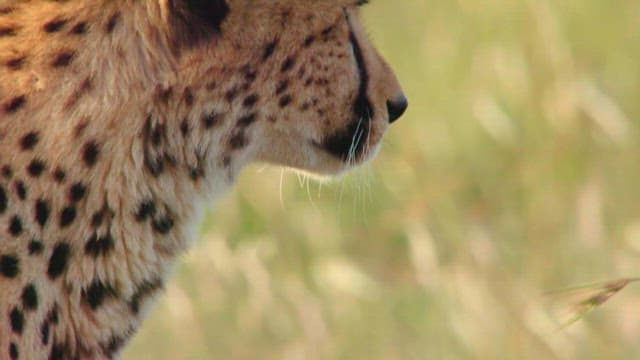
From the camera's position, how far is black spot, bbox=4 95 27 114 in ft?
11.5

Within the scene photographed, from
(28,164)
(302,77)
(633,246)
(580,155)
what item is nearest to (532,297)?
(633,246)

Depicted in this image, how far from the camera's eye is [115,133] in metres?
3.55

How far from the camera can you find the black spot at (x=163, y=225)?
3652 mm

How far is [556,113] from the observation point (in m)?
5.68

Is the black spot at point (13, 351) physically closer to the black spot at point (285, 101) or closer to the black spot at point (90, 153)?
the black spot at point (90, 153)

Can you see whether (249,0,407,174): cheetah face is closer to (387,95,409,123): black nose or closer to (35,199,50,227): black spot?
(387,95,409,123): black nose

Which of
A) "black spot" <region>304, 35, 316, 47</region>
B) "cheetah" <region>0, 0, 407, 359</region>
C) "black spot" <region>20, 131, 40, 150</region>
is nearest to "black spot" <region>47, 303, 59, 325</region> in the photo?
"cheetah" <region>0, 0, 407, 359</region>

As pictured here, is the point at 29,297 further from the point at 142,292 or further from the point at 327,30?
the point at 327,30

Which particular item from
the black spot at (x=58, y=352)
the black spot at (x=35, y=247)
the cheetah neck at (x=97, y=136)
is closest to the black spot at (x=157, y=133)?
the cheetah neck at (x=97, y=136)

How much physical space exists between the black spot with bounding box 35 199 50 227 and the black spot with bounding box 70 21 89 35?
252mm

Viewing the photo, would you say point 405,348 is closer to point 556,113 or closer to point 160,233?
point 556,113

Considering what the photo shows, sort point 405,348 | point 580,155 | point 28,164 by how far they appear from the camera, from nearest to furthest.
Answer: point 28,164 → point 405,348 → point 580,155

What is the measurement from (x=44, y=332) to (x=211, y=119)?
40 cm

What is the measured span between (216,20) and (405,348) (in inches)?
60.7
